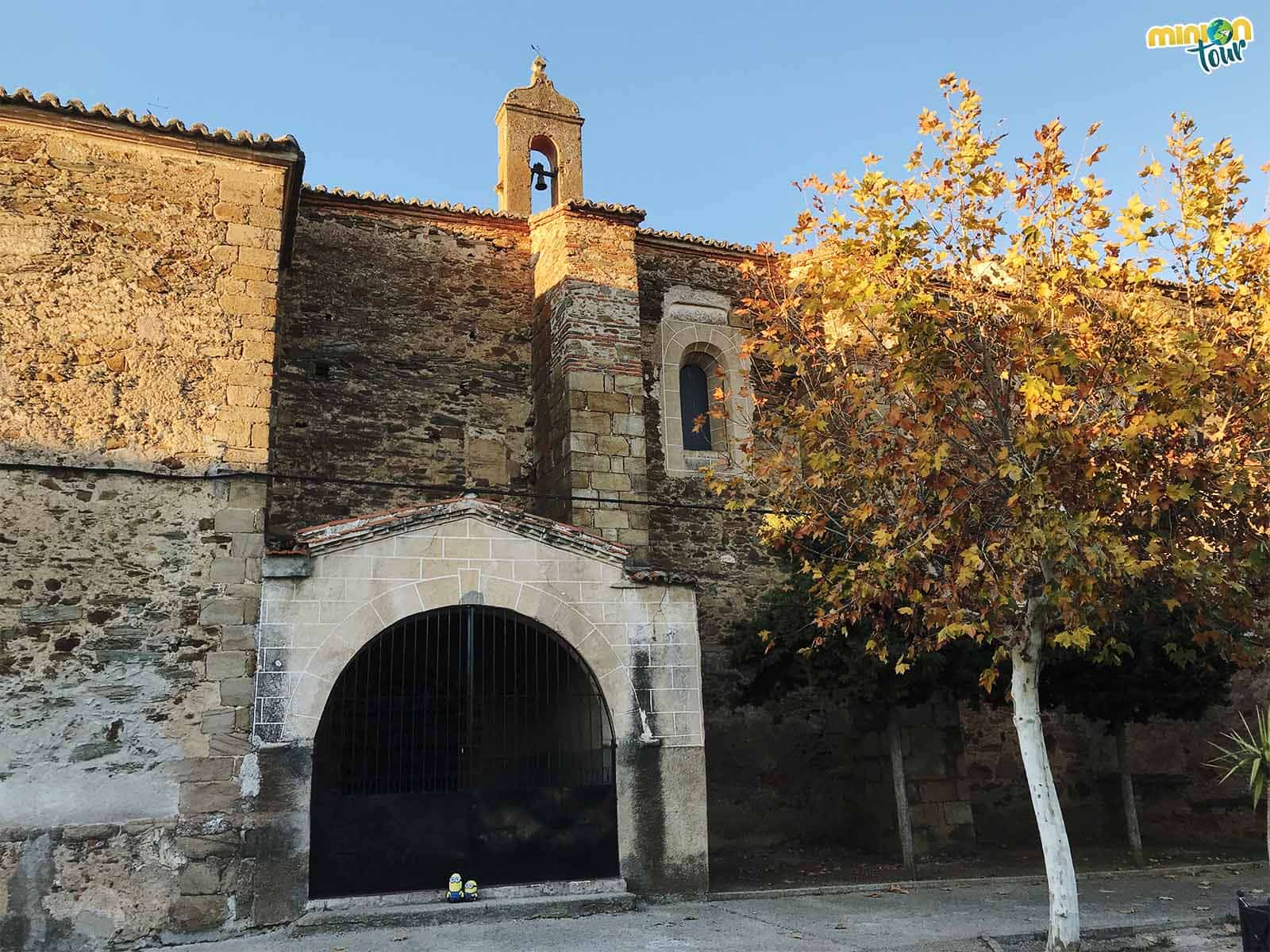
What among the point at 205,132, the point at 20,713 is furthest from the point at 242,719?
the point at 205,132

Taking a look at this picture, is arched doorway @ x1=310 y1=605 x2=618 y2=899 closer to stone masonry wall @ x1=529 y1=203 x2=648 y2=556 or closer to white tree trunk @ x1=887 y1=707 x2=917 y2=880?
stone masonry wall @ x1=529 y1=203 x2=648 y2=556

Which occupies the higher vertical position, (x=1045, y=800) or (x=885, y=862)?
(x=1045, y=800)

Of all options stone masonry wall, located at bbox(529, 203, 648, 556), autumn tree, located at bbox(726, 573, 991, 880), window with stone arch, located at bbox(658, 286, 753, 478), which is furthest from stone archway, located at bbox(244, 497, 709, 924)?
window with stone arch, located at bbox(658, 286, 753, 478)

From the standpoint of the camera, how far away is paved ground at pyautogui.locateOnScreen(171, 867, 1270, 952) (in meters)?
7.43

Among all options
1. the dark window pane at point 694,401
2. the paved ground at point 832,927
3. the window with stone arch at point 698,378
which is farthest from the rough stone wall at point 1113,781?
the dark window pane at point 694,401

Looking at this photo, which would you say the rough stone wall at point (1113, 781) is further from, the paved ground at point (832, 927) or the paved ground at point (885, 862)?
the paved ground at point (832, 927)

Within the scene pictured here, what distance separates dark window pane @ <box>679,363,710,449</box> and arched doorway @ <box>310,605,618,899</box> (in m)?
4.25

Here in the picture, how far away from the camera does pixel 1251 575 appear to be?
8242 mm

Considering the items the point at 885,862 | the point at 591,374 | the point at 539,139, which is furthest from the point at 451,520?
the point at 539,139

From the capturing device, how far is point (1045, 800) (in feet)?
24.6

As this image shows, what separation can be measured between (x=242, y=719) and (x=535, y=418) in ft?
20.1

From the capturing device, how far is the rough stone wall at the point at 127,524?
7.77 metres

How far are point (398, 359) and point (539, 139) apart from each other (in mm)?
6776

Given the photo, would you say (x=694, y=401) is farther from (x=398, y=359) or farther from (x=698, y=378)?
(x=398, y=359)
